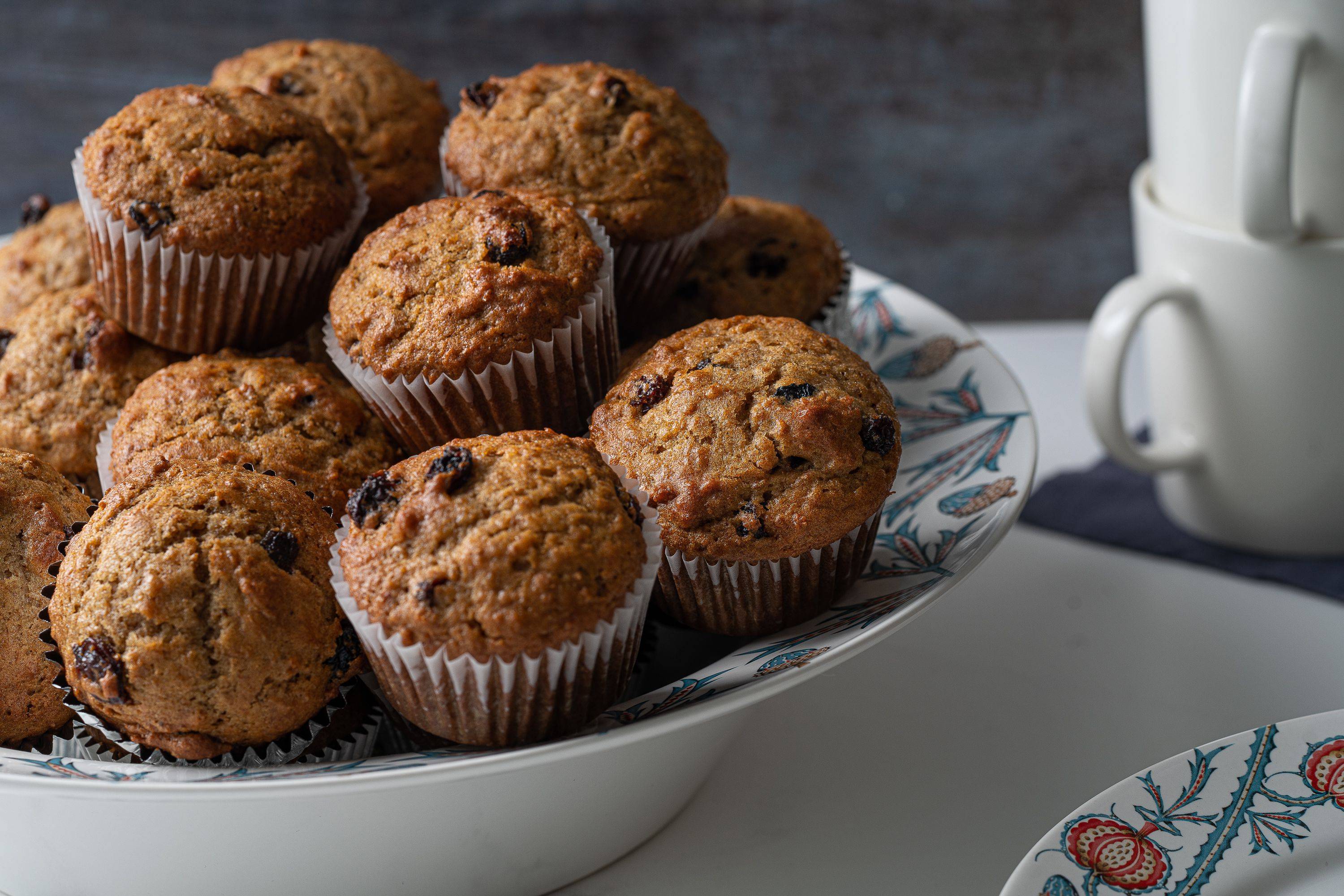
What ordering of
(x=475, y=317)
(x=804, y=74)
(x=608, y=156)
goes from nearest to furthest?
(x=475, y=317) < (x=608, y=156) < (x=804, y=74)

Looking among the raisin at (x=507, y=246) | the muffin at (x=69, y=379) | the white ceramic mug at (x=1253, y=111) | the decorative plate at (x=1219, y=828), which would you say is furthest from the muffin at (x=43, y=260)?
the white ceramic mug at (x=1253, y=111)

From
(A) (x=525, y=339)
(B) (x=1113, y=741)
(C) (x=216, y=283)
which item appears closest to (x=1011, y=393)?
(B) (x=1113, y=741)

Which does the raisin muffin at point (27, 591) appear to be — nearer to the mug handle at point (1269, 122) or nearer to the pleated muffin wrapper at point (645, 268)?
the pleated muffin wrapper at point (645, 268)

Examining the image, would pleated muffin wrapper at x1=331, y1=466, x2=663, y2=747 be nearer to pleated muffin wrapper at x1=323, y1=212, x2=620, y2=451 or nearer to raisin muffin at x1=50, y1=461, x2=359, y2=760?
raisin muffin at x1=50, y1=461, x2=359, y2=760

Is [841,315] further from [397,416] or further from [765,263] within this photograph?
[397,416]

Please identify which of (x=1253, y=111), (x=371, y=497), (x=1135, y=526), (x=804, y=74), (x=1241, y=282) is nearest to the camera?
(x=371, y=497)

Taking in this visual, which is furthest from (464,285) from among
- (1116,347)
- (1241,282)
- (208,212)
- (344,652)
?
(1241,282)
